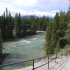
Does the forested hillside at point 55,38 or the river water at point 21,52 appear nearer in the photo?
the river water at point 21,52

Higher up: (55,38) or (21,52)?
(55,38)

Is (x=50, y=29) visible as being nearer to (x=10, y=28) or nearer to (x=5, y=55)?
(x=5, y=55)

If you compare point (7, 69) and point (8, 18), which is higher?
point (8, 18)

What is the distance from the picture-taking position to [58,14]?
80.1 meters

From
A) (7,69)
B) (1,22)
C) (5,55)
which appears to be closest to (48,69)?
(7,69)

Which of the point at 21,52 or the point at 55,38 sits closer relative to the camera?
the point at 55,38

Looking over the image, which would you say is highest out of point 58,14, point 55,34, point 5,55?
point 58,14

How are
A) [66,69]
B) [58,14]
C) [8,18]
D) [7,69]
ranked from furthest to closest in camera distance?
[8,18] < [58,14] < [7,69] < [66,69]

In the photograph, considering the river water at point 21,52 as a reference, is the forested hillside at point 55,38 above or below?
above

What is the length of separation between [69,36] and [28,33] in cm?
9118

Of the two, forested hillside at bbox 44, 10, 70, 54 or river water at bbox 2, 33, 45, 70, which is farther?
forested hillside at bbox 44, 10, 70, 54

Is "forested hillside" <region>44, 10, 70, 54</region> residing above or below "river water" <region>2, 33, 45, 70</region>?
above

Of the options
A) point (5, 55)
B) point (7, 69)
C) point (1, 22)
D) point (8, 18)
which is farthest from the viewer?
point (8, 18)

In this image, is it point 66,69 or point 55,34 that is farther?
point 55,34
